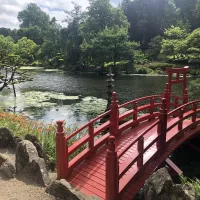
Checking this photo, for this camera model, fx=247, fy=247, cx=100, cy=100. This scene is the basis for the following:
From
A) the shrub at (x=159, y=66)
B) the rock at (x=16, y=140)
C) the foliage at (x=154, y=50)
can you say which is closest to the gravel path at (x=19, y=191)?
the rock at (x=16, y=140)

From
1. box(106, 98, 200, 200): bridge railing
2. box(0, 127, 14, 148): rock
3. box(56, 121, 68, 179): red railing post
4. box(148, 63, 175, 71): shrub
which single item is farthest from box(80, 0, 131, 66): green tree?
box(56, 121, 68, 179): red railing post

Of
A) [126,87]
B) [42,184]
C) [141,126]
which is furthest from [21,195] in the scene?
[126,87]

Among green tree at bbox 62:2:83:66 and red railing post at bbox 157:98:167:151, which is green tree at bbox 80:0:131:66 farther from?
red railing post at bbox 157:98:167:151

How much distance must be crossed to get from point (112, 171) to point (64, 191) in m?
1.07

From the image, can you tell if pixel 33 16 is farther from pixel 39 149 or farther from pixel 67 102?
pixel 39 149

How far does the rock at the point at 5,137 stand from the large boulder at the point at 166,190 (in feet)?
14.6

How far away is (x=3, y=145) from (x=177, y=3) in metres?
64.9

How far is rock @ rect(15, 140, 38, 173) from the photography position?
555 cm

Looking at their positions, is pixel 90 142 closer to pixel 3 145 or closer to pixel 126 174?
pixel 126 174

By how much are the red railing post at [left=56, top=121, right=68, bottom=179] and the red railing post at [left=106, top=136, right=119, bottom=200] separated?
135 cm

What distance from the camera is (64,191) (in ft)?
15.7

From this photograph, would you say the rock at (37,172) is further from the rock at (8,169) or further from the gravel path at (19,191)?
Answer: the rock at (8,169)

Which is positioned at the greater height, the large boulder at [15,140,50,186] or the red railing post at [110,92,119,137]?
the red railing post at [110,92,119,137]

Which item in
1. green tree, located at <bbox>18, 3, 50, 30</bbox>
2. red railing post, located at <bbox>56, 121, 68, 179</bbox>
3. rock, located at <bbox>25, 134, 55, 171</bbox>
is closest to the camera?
red railing post, located at <bbox>56, 121, 68, 179</bbox>
